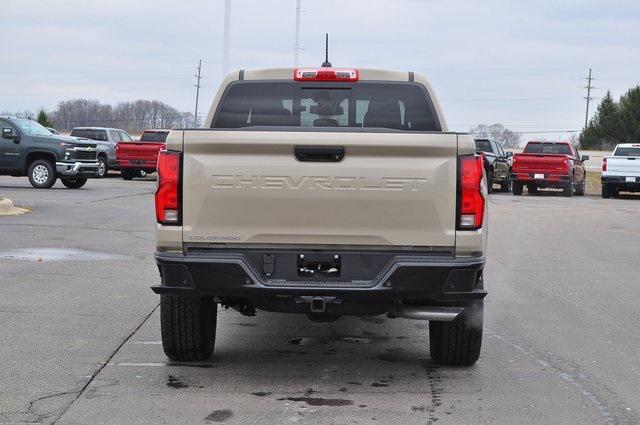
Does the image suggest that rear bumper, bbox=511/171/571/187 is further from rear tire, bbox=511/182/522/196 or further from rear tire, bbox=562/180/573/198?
rear tire, bbox=511/182/522/196

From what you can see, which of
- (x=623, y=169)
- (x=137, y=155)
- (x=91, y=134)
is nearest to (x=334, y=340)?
(x=623, y=169)

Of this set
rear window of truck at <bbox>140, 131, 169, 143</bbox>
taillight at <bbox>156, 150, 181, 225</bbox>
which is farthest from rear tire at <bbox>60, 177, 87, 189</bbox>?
taillight at <bbox>156, 150, 181, 225</bbox>

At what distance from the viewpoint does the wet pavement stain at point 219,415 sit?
548 cm

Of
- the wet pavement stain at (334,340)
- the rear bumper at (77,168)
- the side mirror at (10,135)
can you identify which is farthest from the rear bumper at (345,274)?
the side mirror at (10,135)

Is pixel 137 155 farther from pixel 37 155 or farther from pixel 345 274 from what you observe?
pixel 345 274

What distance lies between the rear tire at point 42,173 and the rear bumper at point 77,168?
0.28 meters

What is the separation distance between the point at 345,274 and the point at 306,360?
1.34 metres

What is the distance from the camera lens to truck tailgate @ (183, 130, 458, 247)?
5.93 meters

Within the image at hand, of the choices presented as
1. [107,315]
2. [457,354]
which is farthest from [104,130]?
[457,354]

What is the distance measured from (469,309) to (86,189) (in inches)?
946

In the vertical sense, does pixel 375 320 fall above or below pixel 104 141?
below

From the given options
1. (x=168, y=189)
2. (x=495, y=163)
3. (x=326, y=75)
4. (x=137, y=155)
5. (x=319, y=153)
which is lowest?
(x=137, y=155)

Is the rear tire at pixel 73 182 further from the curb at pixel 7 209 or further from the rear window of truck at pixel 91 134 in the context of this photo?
the curb at pixel 7 209

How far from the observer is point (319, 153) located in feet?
19.6
